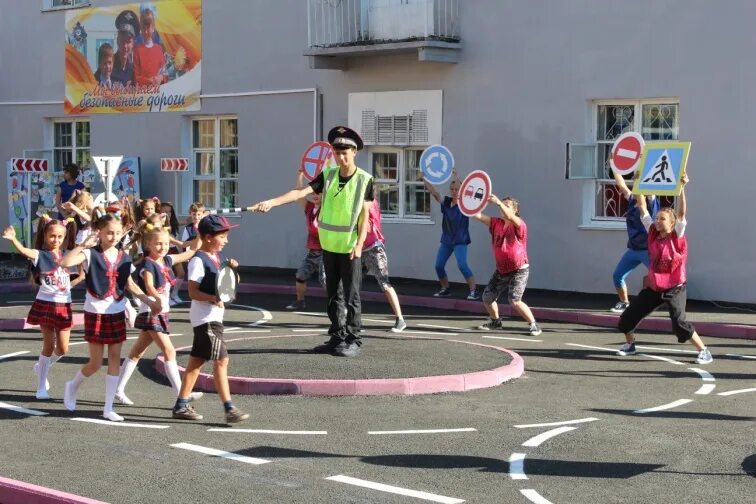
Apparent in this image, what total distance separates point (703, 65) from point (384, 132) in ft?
20.3

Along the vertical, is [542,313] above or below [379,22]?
below

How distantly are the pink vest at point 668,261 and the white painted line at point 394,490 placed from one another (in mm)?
6191

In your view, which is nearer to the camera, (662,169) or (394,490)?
(394,490)

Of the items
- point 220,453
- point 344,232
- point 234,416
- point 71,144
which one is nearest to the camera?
point 220,453

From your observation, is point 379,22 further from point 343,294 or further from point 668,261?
point 343,294

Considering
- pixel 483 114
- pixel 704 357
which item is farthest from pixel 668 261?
pixel 483 114

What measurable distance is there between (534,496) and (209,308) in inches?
125

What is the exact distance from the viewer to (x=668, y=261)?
13.0m

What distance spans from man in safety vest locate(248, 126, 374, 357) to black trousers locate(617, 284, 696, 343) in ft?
9.67

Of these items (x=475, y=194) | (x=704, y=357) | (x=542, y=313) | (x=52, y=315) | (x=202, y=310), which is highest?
(x=475, y=194)

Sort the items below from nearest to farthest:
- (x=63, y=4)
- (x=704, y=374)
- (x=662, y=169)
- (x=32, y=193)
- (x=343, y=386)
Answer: (x=343, y=386), (x=704, y=374), (x=662, y=169), (x=32, y=193), (x=63, y=4)

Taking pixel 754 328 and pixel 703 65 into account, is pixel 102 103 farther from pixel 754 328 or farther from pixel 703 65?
pixel 754 328

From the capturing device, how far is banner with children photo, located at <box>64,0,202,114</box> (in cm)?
2608

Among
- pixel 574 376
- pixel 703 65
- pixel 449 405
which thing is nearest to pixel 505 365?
pixel 574 376
